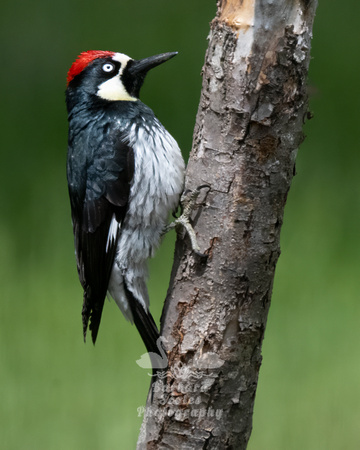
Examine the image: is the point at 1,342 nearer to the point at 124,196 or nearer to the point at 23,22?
the point at 124,196

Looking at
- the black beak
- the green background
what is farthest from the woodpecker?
the green background

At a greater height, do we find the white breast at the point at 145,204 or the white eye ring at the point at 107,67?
the white eye ring at the point at 107,67

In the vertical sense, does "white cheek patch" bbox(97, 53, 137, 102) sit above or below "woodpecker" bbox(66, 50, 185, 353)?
above

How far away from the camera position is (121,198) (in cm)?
248

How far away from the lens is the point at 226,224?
2.12m

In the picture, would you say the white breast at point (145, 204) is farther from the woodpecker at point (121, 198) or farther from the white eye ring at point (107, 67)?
the white eye ring at point (107, 67)

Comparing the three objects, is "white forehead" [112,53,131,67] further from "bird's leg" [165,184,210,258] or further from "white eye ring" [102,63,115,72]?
"bird's leg" [165,184,210,258]

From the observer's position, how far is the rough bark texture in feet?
6.55

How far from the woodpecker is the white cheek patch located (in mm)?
60

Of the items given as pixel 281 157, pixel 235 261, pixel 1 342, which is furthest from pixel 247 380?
pixel 1 342

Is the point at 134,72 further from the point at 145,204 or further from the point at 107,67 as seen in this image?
the point at 145,204

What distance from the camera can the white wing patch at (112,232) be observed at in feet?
8.20

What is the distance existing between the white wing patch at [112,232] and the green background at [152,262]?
1.08m

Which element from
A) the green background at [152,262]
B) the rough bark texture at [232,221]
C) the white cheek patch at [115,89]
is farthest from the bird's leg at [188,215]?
the green background at [152,262]
